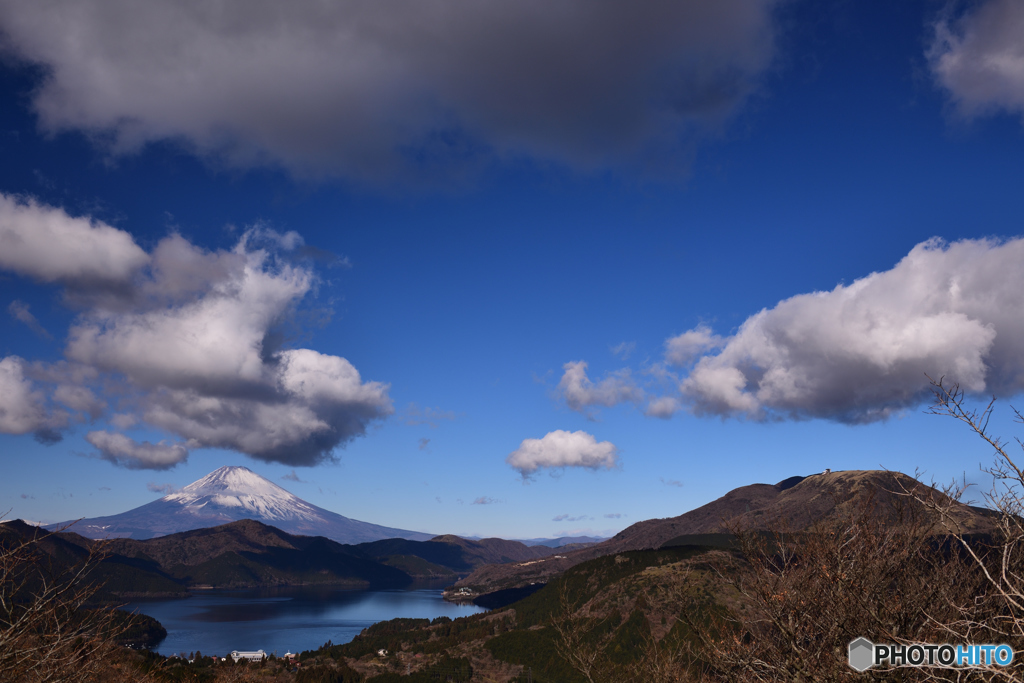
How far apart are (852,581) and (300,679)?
181 m

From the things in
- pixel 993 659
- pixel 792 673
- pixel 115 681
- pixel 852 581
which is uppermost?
pixel 852 581

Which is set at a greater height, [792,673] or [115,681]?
[792,673]

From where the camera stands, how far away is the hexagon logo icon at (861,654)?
56.1 ft

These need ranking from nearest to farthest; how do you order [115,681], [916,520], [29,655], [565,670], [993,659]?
[993,659], [29,655], [916,520], [115,681], [565,670]

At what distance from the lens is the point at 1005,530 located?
12469 millimetres

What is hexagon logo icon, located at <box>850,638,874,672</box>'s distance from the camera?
17109mm

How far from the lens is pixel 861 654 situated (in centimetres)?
1748

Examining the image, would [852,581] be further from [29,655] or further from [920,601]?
[29,655]

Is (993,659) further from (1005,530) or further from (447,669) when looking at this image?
(447,669)

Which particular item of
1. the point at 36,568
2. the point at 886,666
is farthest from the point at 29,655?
the point at 886,666

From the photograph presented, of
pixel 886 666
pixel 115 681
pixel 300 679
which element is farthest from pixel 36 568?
pixel 300 679

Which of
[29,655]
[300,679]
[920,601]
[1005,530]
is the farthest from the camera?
[300,679]

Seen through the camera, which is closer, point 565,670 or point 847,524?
point 847,524

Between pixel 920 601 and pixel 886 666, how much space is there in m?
4.96
